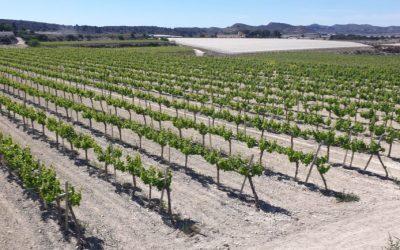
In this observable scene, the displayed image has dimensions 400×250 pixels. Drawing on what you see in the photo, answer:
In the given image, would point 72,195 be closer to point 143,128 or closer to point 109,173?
point 109,173

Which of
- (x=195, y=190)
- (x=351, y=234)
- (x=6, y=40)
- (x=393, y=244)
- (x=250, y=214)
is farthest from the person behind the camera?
(x=6, y=40)

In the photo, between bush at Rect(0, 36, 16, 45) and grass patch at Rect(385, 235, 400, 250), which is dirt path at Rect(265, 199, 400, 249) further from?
bush at Rect(0, 36, 16, 45)

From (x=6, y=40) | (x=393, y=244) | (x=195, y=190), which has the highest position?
(x=393, y=244)

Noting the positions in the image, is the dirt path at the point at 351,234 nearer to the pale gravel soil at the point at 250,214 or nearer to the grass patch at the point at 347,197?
Result: the pale gravel soil at the point at 250,214

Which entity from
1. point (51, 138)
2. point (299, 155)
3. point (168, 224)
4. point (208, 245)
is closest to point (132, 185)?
point (168, 224)

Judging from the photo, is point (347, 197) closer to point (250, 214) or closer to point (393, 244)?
point (250, 214)

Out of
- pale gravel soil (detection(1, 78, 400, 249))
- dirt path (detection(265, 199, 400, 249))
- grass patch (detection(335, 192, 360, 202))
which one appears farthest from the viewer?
grass patch (detection(335, 192, 360, 202))

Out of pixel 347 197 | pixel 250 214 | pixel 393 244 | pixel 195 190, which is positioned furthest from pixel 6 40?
pixel 393 244

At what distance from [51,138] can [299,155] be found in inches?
549

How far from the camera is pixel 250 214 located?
16.2 m

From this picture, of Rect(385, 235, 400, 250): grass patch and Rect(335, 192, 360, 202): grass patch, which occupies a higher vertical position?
Rect(385, 235, 400, 250): grass patch

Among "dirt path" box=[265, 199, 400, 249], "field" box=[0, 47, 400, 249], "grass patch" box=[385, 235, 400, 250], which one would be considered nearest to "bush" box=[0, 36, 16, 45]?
"field" box=[0, 47, 400, 249]

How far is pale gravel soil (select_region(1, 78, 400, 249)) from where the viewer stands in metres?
14.4

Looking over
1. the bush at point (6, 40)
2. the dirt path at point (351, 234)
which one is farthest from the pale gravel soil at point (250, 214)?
the bush at point (6, 40)
